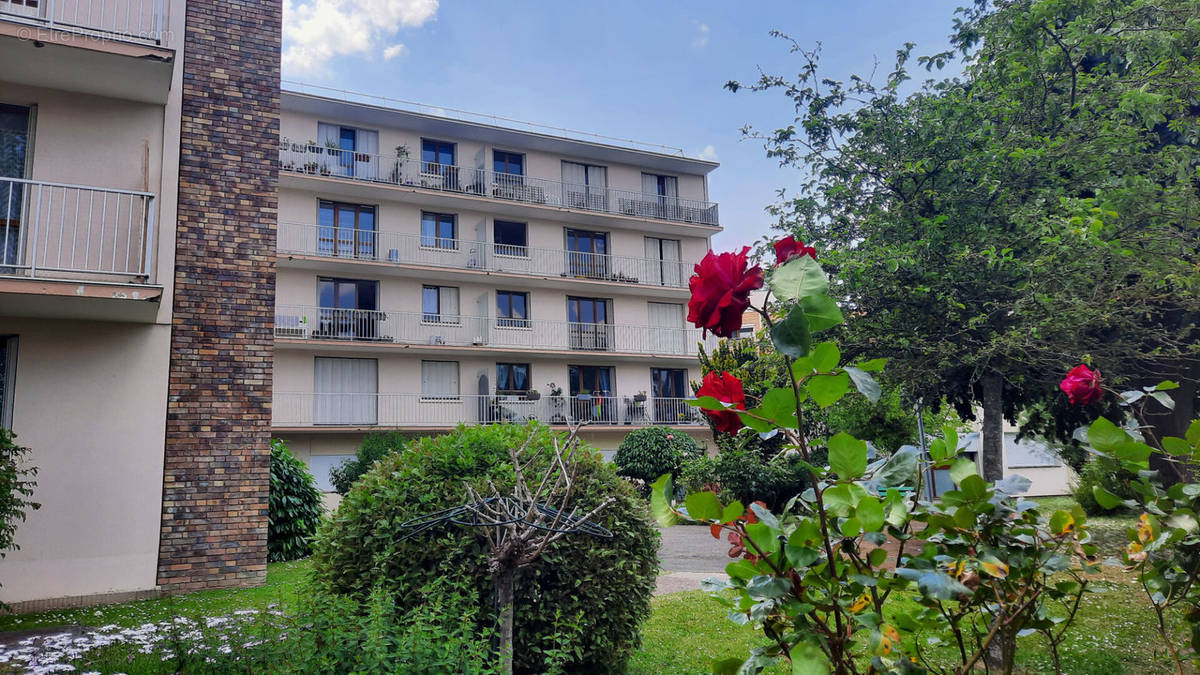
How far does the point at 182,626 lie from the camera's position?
5.48 meters

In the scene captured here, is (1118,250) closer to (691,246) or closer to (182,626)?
(182,626)

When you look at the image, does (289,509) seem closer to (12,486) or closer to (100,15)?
(12,486)

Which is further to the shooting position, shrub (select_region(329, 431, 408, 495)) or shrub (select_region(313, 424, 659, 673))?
shrub (select_region(329, 431, 408, 495))

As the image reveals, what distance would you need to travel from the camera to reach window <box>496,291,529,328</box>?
1115 inches

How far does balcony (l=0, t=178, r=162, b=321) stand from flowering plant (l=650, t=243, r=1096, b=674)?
8.04 meters

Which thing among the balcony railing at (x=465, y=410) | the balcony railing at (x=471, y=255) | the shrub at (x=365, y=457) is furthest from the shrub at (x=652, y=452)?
the balcony railing at (x=471, y=255)

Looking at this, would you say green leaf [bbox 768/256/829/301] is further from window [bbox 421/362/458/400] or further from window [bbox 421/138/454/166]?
window [bbox 421/138/454/166]

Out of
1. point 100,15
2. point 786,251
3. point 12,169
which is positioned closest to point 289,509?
point 12,169

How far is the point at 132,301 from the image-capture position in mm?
7879

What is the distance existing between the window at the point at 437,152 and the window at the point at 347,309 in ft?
18.5

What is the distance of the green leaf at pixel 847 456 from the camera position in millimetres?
1584

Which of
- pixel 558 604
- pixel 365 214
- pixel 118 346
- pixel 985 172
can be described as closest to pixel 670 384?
pixel 365 214

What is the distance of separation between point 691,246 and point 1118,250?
24325 mm

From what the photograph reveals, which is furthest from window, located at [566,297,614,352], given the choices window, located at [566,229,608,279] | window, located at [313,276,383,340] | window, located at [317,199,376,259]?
window, located at [317,199,376,259]
